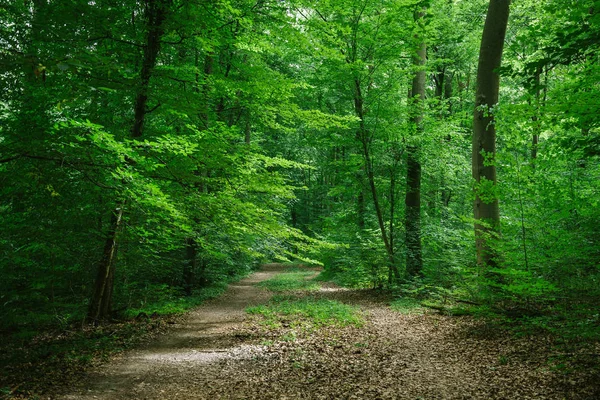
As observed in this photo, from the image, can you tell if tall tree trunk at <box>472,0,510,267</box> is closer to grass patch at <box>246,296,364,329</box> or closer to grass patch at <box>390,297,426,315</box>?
grass patch at <box>390,297,426,315</box>

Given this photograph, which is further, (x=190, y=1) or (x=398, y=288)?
(x=398, y=288)

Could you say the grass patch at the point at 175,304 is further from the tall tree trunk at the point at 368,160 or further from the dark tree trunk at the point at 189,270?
the tall tree trunk at the point at 368,160

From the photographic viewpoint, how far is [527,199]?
21.2 feet

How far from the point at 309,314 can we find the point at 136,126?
21.7ft

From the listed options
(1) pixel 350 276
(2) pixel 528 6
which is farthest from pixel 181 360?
(2) pixel 528 6

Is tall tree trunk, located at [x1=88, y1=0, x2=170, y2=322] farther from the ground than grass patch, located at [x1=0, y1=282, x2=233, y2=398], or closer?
farther from the ground

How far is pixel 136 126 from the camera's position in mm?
8141

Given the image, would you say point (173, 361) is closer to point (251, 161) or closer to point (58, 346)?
point (58, 346)

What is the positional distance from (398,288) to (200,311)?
23.1ft

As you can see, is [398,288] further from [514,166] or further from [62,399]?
[62,399]

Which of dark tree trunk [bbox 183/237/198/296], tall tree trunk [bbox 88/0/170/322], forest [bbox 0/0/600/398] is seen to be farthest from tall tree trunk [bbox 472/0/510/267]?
dark tree trunk [bbox 183/237/198/296]

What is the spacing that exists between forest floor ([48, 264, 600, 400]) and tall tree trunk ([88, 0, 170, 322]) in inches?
70.5

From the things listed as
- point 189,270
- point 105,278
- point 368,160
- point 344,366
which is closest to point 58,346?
point 105,278

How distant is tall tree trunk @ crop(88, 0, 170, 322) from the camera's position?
717 centimetres
